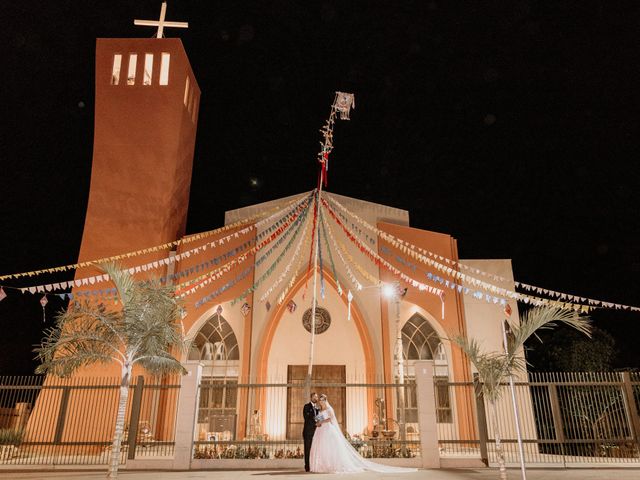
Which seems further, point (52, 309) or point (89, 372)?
point (52, 309)

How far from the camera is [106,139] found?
21.2 meters

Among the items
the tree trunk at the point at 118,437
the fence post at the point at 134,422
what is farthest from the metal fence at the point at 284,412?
the tree trunk at the point at 118,437

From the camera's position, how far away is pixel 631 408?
508 inches

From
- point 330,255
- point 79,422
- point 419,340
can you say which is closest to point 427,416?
point 419,340

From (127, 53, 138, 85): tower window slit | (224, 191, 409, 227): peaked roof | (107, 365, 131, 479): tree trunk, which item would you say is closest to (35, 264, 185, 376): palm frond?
(107, 365, 131, 479): tree trunk

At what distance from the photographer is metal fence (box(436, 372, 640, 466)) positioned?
12.9 meters

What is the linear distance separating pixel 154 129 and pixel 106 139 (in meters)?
2.07

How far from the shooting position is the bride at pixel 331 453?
36.1ft

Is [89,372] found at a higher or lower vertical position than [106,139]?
lower

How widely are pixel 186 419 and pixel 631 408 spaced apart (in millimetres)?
11533

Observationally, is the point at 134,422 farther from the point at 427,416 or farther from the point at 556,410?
the point at 556,410

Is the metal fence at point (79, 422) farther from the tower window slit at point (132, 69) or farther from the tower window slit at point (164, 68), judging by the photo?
the tower window slit at point (164, 68)

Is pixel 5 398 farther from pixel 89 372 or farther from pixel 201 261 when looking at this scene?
pixel 201 261

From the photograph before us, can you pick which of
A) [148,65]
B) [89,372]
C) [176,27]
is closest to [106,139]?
[148,65]
